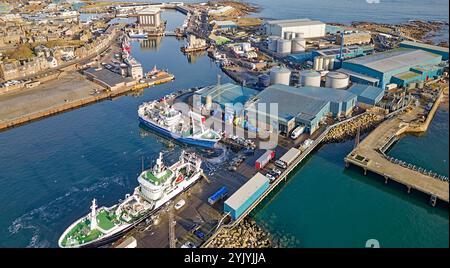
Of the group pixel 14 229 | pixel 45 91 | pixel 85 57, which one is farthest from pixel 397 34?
pixel 14 229

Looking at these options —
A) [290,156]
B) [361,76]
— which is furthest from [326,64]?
[290,156]

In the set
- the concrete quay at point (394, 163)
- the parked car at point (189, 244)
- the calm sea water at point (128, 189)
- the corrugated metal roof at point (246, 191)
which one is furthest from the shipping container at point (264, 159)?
the parked car at point (189, 244)

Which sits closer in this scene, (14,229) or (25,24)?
(14,229)

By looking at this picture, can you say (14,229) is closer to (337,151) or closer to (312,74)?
(337,151)

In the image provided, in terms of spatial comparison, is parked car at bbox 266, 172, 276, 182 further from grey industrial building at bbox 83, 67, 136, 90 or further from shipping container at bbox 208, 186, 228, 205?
grey industrial building at bbox 83, 67, 136, 90

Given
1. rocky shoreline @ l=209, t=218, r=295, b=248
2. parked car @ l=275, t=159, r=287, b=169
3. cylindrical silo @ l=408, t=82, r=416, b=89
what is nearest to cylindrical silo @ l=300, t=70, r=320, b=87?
cylindrical silo @ l=408, t=82, r=416, b=89

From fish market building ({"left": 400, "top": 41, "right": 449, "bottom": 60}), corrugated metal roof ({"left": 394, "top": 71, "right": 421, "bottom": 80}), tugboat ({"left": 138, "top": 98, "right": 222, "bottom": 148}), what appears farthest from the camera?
fish market building ({"left": 400, "top": 41, "right": 449, "bottom": 60})

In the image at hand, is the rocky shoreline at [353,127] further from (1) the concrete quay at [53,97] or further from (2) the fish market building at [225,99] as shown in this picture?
(1) the concrete quay at [53,97]
